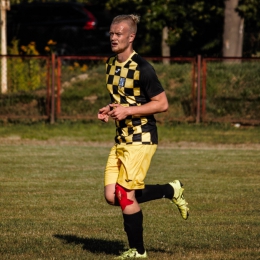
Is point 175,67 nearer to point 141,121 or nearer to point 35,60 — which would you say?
point 35,60

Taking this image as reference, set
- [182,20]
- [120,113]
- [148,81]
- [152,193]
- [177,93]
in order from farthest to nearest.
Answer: [182,20], [177,93], [152,193], [148,81], [120,113]

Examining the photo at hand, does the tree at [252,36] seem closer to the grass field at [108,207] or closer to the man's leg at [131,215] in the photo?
the grass field at [108,207]

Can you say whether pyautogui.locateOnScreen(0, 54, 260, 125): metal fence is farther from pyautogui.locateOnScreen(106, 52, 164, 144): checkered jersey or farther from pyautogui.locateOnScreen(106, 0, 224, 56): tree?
pyautogui.locateOnScreen(106, 52, 164, 144): checkered jersey

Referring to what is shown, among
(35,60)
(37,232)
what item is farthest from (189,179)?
(35,60)

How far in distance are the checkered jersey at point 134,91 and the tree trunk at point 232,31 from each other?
18363 millimetres

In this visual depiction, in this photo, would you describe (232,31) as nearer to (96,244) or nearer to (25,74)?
(25,74)

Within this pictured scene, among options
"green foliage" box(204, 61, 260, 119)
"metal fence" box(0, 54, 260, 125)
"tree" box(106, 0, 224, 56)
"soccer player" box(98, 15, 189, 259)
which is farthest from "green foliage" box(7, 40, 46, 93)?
"soccer player" box(98, 15, 189, 259)

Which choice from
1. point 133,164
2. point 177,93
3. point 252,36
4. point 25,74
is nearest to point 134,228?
point 133,164

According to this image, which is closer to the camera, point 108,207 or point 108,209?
point 108,209

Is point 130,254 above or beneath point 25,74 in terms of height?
beneath

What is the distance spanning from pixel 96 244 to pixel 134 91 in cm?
165

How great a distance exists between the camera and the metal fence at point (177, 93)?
65.4 feet

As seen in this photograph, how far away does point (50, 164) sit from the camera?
553 inches

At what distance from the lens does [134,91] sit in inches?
265
